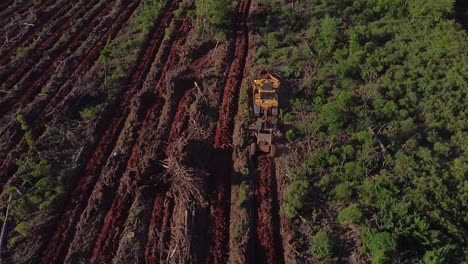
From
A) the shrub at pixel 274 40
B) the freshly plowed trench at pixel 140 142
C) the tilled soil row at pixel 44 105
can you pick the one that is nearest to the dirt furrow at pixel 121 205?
the freshly plowed trench at pixel 140 142

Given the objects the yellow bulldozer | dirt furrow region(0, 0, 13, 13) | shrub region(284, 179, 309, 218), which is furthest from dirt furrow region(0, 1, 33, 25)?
shrub region(284, 179, 309, 218)

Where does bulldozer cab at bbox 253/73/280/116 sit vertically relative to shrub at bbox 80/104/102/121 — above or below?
above

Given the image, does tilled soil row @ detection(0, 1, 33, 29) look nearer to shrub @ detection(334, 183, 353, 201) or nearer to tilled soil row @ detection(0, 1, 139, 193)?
tilled soil row @ detection(0, 1, 139, 193)

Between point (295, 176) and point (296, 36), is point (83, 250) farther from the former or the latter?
point (296, 36)

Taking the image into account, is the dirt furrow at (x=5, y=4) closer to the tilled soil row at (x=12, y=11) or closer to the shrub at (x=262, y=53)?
the tilled soil row at (x=12, y=11)

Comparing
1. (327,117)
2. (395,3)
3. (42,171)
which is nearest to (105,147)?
(42,171)
